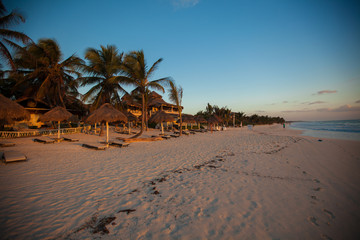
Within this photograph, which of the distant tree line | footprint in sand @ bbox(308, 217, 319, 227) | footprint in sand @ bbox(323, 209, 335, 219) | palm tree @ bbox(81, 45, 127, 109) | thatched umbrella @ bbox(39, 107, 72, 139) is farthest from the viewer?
the distant tree line

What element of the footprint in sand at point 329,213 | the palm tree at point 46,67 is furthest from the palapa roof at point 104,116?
the footprint in sand at point 329,213

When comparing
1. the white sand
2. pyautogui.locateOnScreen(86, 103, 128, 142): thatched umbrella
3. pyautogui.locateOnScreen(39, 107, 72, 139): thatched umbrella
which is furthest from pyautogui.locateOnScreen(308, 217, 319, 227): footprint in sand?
pyautogui.locateOnScreen(39, 107, 72, 139): thatched umbrella

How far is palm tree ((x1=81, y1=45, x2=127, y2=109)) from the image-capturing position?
41.6 ft

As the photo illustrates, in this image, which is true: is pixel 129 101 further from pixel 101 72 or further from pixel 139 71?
pixel 139 71

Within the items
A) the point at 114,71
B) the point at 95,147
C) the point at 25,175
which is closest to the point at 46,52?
the point at 114,71

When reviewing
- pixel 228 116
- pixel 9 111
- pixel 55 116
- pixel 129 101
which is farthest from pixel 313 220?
pixel 228 116

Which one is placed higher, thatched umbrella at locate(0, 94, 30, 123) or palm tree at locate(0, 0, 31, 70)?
palm tree at locate(0, 0, 31, 70)

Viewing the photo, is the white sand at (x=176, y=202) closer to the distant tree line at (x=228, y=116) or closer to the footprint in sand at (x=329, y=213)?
the footprint in sand at (x=329, y=213)

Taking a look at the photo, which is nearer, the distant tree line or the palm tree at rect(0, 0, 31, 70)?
the palm tree at rect(0, 0, 31, 70)

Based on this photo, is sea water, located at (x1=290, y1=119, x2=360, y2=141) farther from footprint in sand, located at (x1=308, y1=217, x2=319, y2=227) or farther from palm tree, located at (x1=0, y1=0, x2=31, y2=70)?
palm tree, located at (x1=0, y1=0, x2=31, y2=70)

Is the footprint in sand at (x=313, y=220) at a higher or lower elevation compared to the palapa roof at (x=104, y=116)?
lower

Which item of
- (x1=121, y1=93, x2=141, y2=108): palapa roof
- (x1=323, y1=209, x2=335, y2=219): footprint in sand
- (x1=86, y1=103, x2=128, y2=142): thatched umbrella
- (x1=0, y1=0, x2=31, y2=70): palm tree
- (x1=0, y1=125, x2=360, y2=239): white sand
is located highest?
(x1=0, y1=0, x2=31, y2=70): palm tree

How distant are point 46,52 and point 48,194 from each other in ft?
56.5

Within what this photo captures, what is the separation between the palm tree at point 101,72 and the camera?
41.6 feet
